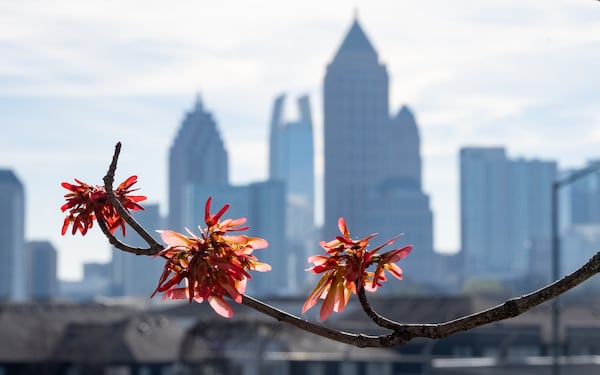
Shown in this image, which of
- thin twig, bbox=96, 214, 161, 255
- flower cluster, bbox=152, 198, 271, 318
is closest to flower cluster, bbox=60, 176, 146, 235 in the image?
thin twig, bbox=96, 214, 161, 255

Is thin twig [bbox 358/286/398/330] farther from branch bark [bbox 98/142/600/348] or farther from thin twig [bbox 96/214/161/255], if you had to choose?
thin twig [bbox 96/214/161/255]

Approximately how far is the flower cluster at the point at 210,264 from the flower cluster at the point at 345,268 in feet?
0.55

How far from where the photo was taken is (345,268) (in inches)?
149

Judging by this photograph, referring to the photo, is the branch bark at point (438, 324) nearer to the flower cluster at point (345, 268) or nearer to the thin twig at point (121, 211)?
the flower cluster at point (345, 268)

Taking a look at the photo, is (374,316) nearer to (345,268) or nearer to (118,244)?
(345,268)

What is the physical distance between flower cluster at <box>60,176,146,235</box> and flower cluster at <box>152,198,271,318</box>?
482 millimetres

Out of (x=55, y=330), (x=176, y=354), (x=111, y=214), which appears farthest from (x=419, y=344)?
(x=111, y=214)

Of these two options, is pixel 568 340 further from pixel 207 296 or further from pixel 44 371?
pixel 207 296

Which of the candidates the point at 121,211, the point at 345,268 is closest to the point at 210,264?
the point at 345,268

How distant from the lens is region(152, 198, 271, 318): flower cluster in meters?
3.59

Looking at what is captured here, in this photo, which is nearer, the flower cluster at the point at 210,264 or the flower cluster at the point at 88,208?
the flower cluster at the point at 210,264

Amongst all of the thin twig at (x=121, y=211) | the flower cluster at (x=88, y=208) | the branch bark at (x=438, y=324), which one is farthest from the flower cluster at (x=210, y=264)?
the flower cluster at (x=88, y=208)

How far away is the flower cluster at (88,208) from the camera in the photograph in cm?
418

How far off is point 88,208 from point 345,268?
2.66 feet
